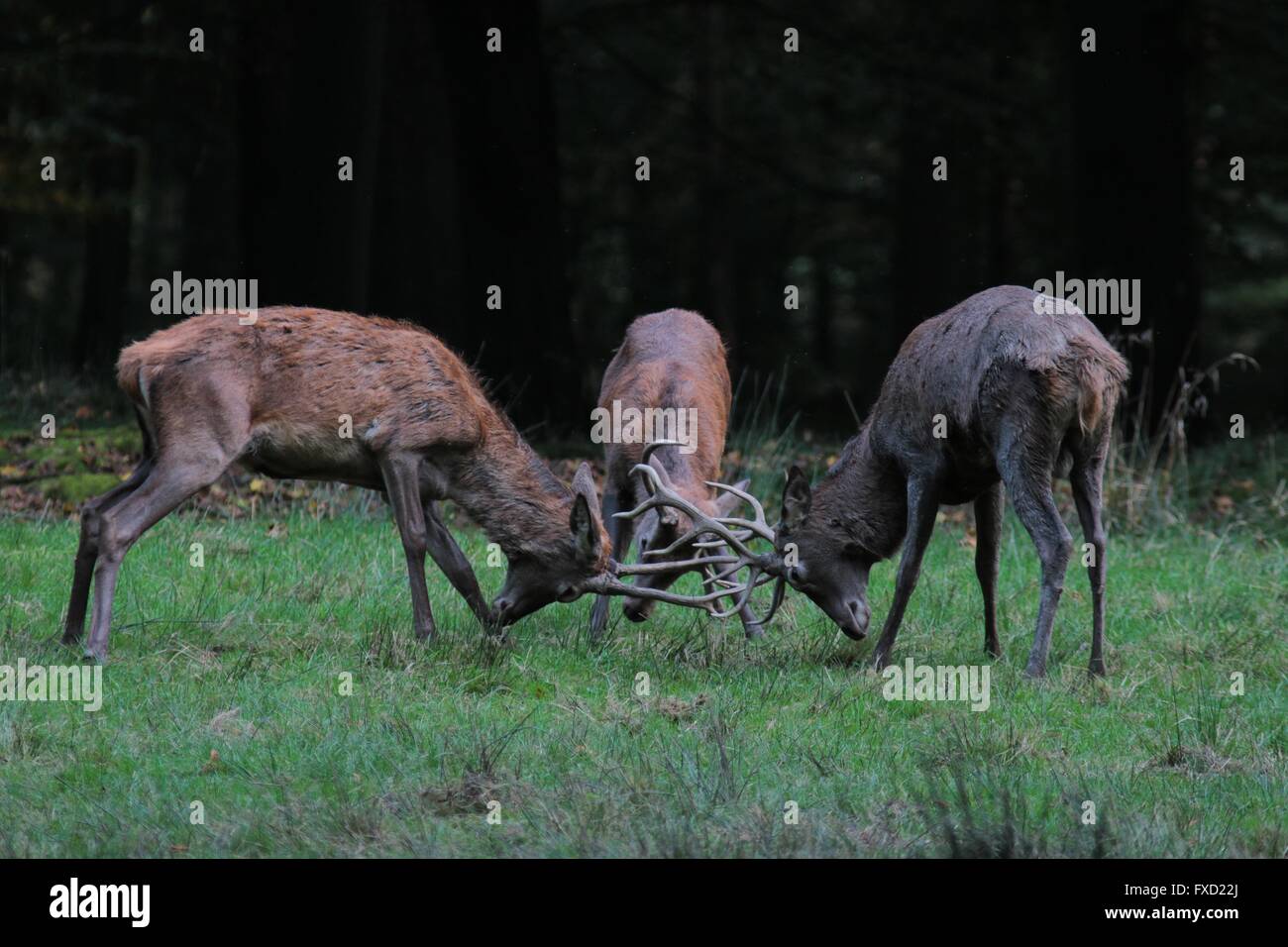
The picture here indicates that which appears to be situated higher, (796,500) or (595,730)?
(796,500)

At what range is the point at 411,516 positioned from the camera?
363 inches

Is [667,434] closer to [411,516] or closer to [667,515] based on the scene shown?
[667,515]

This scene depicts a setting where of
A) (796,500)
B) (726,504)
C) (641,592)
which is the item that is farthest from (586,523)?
(726,504)

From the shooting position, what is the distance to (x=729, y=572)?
30.6 feet

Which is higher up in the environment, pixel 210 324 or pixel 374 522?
pixel 210 324

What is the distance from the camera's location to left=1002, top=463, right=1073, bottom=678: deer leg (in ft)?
27.9

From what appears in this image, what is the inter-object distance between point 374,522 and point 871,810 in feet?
19.9

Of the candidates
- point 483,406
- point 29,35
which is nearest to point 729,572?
point 483,406

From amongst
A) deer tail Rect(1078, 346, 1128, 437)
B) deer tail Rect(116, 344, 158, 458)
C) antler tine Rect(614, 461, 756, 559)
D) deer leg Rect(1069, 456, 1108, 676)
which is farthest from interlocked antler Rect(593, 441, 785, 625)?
deer tail Rect(116, 344, 158, 458)

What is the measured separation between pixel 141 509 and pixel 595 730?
8.21 feet

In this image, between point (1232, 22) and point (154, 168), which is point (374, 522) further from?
point (154, 168)

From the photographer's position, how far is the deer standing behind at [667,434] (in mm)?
9844

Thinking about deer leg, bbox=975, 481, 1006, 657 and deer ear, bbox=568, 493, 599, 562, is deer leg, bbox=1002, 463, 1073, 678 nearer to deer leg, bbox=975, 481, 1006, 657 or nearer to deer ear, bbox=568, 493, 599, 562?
deer leg, bbox=975, 481, 1006, 657

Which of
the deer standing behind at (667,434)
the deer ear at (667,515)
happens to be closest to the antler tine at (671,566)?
the deer standing behind at (667,434)
